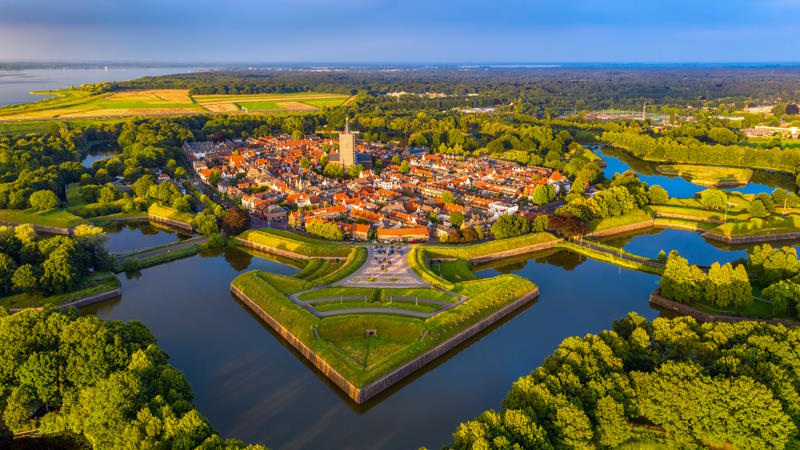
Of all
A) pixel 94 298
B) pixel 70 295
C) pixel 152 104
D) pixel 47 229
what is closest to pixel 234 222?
pixel 94 298

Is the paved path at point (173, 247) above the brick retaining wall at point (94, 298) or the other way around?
above

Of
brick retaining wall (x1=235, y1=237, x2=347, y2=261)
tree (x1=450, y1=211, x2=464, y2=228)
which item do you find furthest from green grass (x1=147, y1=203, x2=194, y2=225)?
tree (x1=450, y1=211, x2=464, y2=228)

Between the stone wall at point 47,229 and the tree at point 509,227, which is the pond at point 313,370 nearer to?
the tree at point 509,227

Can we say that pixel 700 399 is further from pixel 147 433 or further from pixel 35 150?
pixel 35 150

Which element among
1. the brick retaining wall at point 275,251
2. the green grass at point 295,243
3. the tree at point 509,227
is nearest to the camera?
the brick retaining wall at point 275,251

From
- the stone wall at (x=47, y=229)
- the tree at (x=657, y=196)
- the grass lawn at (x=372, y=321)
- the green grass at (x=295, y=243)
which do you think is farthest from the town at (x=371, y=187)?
the stone wall at (x=47, y=229)

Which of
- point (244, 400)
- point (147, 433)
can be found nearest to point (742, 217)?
point (244, 400)
